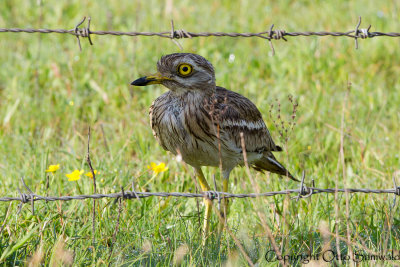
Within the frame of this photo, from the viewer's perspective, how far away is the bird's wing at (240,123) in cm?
402

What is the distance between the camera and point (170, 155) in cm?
506

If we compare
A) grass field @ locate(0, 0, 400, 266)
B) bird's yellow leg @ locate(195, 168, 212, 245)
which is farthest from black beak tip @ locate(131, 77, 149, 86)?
bird's yellow leg @ locate(195, 168, 212, 245)

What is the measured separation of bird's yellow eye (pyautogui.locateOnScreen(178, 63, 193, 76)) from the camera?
3865mm

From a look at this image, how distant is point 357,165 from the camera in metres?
5.05

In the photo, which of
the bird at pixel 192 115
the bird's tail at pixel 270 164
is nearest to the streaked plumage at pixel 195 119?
the bird at pixel 192 115

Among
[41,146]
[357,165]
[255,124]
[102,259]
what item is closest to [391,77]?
[357,165]

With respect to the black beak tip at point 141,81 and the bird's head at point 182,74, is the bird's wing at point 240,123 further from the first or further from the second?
the black beak tip at point 141,81

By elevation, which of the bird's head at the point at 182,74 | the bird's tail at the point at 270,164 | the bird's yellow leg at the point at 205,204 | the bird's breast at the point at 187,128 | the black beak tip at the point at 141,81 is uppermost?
the bird's head at the point at 182,74

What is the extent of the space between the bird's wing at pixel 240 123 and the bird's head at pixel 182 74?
5.9 inches

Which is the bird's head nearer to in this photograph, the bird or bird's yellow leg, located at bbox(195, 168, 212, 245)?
the bird

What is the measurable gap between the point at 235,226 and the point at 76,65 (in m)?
3.31

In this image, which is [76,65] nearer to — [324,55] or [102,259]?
[324,55]

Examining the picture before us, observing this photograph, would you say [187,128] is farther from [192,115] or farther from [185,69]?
[185,69]

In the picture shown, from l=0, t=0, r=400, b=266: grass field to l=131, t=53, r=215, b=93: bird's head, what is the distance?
1.85ft
